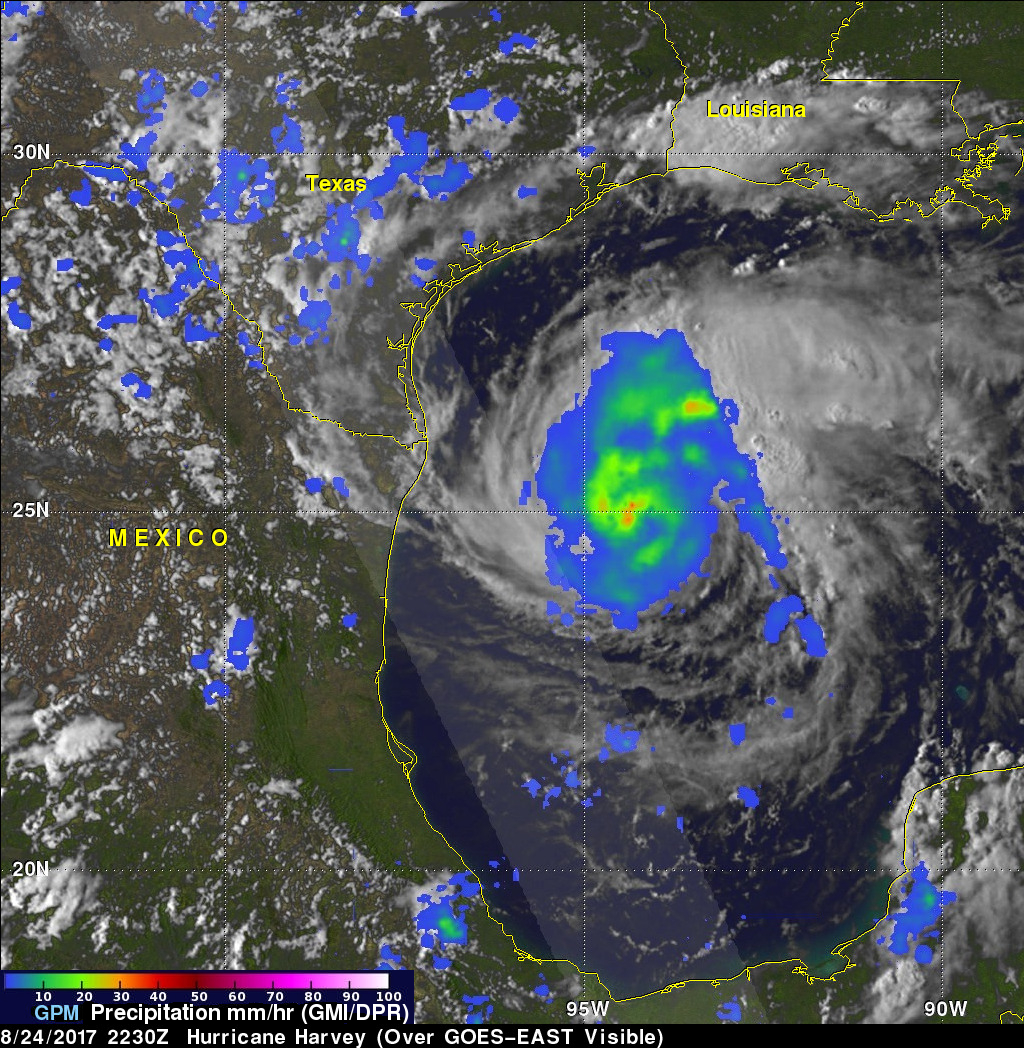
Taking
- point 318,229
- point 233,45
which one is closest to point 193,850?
point 318,229

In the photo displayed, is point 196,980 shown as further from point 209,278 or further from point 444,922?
point 209,278

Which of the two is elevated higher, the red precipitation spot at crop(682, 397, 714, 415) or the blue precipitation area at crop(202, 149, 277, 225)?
the blue precipitation area at crop(202, 149, 277, 225)

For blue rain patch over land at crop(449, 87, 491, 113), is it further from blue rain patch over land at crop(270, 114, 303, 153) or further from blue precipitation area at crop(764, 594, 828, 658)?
blue precipitation area at crop(764, 594, 828, 658)

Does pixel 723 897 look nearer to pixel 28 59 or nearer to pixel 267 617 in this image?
pixel 267 617

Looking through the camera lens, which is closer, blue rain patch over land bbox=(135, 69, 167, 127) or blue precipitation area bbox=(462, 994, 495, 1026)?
blue precipitation area bbox=(462, 994, 495, 1026)

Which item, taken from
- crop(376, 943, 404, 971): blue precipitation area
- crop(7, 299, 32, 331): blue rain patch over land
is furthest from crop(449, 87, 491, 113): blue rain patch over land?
crop(376, 943, 404, 971): blue precipitation area
